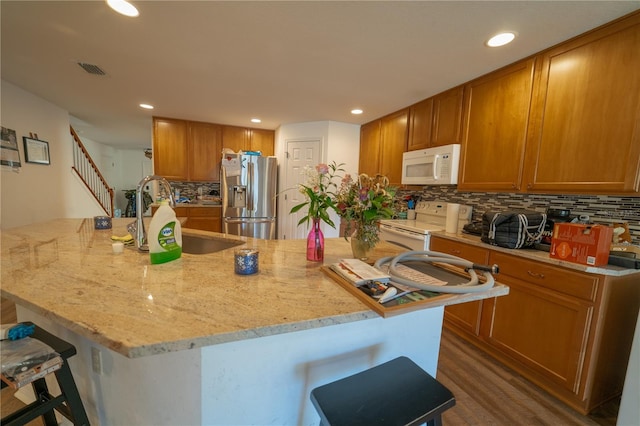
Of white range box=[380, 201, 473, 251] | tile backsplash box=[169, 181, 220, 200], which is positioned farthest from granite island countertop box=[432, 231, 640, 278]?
tile backsplash box=[169, 181, 220, 200]

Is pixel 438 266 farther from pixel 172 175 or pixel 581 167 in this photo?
pixel 172 175

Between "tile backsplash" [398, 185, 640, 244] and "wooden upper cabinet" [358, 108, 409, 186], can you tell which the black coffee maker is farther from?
"wooden upper cabinet" [358, 108, 409, 186]

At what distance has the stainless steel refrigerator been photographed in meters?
3.85

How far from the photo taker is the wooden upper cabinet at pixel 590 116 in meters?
1.40

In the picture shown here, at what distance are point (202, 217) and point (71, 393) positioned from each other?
3.21 metres

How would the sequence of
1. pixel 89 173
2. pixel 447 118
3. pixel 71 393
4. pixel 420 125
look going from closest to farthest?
pixel 71 393, pixel 447 118, pixel 420 125, pixel 89 173

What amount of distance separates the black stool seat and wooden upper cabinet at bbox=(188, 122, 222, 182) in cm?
405

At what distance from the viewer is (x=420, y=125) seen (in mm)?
2777

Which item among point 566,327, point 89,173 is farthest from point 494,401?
point 89,173

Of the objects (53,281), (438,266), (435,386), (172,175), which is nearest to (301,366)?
(435,386)

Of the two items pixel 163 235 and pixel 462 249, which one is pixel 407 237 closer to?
pixel 462 249

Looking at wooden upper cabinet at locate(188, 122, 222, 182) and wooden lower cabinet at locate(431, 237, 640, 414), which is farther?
wooden upper cabinet at locate(188, 122, 222, 182)

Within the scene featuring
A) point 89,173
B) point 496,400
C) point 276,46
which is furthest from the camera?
point 89,173

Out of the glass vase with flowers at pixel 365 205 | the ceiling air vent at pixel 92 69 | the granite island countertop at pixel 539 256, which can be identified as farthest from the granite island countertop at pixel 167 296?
the ceiling air vent at pixel 92 69
